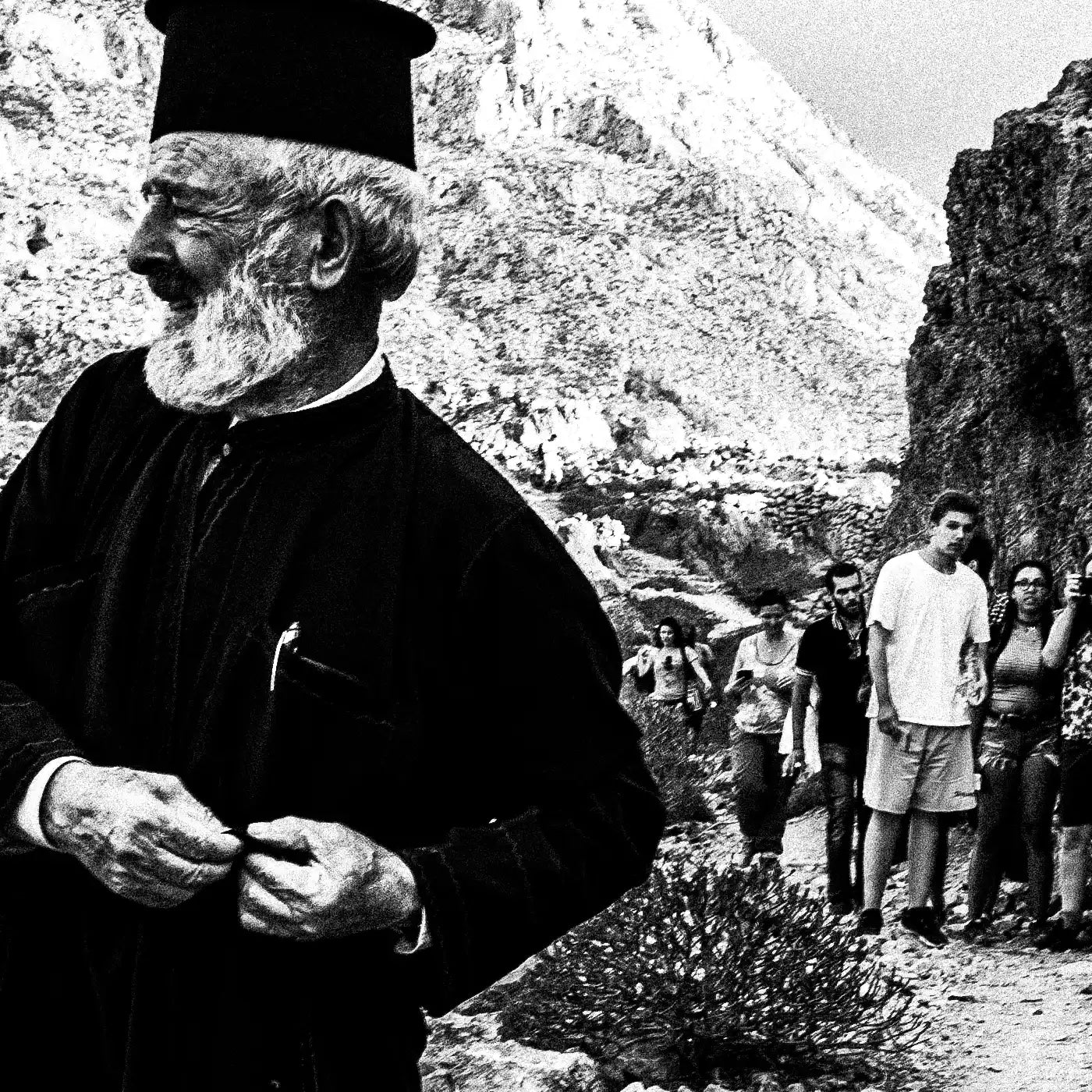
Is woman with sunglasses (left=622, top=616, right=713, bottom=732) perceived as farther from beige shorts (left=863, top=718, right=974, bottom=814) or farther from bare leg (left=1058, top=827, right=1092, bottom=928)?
bare leg (left=1058, top=827, right=1092, bottom=928)

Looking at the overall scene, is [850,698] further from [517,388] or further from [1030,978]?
[517,388]

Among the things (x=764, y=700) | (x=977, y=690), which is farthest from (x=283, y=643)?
(x=764, y=700)

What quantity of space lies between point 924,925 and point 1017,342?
494 cm

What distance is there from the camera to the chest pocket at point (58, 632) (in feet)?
5.76

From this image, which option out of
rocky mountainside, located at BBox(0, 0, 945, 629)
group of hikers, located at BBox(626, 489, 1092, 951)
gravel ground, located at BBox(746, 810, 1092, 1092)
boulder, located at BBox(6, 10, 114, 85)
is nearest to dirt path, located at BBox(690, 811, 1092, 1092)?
gravel ground, located at BBox(746, 810, 1092, 1092)

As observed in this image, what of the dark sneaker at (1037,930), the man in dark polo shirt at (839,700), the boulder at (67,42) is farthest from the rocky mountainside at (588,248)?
the dark sneaker at (1037,930)

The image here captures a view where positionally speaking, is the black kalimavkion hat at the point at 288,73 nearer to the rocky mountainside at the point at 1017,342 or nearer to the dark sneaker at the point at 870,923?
the dark sneaker at the point at 870,923

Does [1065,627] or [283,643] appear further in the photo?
[1065,627]

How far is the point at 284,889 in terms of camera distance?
153 centimetres

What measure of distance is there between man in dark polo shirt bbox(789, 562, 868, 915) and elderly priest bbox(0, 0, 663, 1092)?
5049 mm

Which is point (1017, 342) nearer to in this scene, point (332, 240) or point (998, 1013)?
point (998, 1013)

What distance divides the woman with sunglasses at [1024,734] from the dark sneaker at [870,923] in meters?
0.40

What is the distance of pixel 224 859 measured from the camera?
1.54 metres

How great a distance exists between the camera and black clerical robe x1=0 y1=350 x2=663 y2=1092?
164 centimetres
